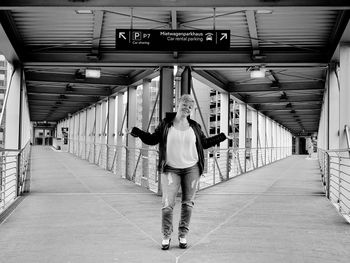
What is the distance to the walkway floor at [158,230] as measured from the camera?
497 cm

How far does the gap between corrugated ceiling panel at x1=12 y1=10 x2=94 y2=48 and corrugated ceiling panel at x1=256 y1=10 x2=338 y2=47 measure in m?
3.42

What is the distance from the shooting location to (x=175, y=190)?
5.27m

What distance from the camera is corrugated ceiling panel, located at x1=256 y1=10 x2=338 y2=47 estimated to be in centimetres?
944

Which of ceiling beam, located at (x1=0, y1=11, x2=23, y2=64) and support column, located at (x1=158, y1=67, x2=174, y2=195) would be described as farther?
support column, located at (x1=158, y1=67, x2=174, y2=195)

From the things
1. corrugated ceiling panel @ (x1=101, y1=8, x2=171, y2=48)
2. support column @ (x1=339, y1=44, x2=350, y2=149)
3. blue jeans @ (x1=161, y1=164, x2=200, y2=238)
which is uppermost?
corrugated ceiling panel @ (x1=101, y1=8, x2=171, y2=48)

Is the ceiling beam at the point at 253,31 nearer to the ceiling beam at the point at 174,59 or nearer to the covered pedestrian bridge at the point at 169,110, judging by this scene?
the covered pedestrian bridge at the point at 169,110

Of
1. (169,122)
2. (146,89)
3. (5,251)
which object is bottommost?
(5,251)

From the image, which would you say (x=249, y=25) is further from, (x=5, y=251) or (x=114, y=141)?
(x=114, y=141)

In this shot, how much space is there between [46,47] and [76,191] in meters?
→ 3.24

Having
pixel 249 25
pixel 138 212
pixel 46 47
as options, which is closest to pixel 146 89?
pixel 46 47

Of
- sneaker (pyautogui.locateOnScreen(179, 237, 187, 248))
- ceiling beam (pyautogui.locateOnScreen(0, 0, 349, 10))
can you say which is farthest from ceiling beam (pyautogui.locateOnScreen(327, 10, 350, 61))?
sneaker (pyautogui.locateOnScreen(179, 237, 187, 248))

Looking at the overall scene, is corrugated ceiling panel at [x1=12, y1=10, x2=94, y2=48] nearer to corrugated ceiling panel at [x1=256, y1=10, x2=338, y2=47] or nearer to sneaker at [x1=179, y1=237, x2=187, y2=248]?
corrugated ceiling panel at [x1=256, y1=10, x2=338, y2=47]

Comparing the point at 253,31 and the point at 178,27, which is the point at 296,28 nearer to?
the point at 253,31

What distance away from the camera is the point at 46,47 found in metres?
11.3
